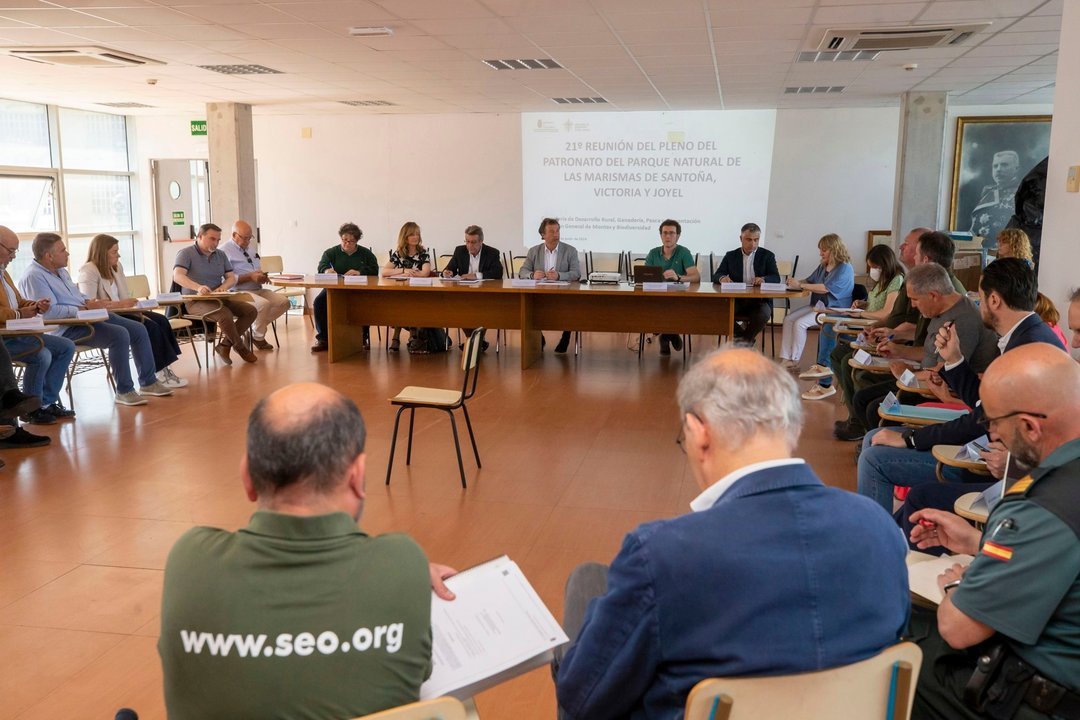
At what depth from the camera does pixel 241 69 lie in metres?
8.59

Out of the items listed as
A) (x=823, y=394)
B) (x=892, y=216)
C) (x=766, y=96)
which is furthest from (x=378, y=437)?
(x=892, y=216)

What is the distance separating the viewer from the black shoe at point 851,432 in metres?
5.41

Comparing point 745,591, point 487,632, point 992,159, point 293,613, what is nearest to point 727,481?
point 745,591

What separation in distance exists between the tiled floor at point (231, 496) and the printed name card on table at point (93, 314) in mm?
684

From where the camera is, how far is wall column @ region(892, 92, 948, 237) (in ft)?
32.3

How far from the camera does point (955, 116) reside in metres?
10.8

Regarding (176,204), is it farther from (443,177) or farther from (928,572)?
(928,572)

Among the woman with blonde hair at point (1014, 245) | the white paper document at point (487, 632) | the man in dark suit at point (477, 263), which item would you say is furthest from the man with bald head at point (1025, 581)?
the man in dark suit at point (477, 263)

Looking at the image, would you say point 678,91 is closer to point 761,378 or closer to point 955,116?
point 955,116

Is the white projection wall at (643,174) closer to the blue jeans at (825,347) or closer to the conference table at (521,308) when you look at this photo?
the conference table at (521,308)

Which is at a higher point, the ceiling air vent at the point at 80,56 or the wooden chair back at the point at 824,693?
the ceiling air vent at the point at 80,56

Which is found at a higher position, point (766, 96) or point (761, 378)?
point (766, 96)

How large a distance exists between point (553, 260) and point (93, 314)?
4.24 meters

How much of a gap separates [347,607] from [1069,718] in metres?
1.25
